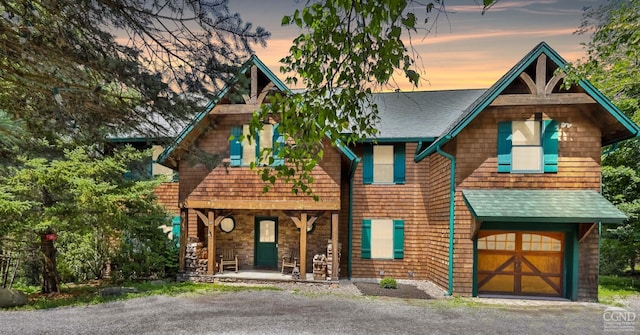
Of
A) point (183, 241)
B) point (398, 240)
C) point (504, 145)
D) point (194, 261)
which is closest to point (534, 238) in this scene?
point (504, 145)

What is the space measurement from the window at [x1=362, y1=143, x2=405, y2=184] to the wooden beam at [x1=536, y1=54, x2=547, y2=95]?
5260 millimetres

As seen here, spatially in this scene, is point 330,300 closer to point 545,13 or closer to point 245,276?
point 245,276

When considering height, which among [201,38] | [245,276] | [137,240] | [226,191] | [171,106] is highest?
[201,38]

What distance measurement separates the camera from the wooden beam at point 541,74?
11168 mm

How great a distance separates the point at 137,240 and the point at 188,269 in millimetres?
2168

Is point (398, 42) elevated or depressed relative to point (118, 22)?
depressed

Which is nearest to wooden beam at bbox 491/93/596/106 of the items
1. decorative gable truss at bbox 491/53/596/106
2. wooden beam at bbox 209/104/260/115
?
decorative gable truss at bbox 491/53/596/106

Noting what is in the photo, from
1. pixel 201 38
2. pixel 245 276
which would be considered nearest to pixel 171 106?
pixel 201 38

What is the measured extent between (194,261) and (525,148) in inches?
444

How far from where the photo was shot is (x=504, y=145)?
11.9 m

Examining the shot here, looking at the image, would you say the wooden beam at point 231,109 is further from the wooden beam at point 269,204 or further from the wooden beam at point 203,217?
the wooden beam at point 203,217

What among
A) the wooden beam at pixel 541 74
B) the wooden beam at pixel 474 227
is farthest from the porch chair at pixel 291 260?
the wooden beam at pixel 541 74

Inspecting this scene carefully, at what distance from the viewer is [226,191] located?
13.6m

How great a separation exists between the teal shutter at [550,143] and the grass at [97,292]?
9.19m
